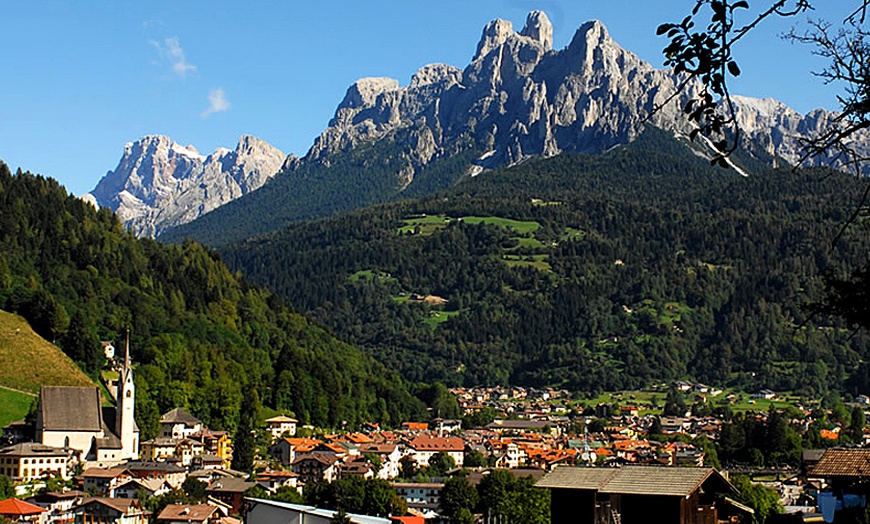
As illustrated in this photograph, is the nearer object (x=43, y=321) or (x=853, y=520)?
(x=853, y=520)

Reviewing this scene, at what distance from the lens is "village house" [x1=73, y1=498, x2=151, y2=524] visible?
7575 cm

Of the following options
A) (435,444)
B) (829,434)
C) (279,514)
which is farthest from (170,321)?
(279,514)

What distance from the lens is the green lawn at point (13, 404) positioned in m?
96.2

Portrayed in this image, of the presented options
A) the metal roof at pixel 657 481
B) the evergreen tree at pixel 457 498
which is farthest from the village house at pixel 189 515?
the metal roof at pixel 657 481

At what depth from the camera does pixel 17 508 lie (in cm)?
6912

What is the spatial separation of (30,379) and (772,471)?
66.3 m

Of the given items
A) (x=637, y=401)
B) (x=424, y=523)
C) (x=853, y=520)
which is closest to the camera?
(x=853, y=520)

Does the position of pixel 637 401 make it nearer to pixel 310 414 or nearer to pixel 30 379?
pixel 310 414

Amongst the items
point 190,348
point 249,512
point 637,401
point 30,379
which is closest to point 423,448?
point 190,348

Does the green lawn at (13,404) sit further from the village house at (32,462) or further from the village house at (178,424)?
the village house at (178,424)

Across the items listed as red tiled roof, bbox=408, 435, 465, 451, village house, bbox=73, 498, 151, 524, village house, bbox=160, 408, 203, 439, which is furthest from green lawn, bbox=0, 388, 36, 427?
red tiled roof, bbox=408, 435, 465, 451

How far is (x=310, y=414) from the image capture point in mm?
128875

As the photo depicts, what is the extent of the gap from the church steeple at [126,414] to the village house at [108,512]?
16.9 m

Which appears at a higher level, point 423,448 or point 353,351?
point 353,351
